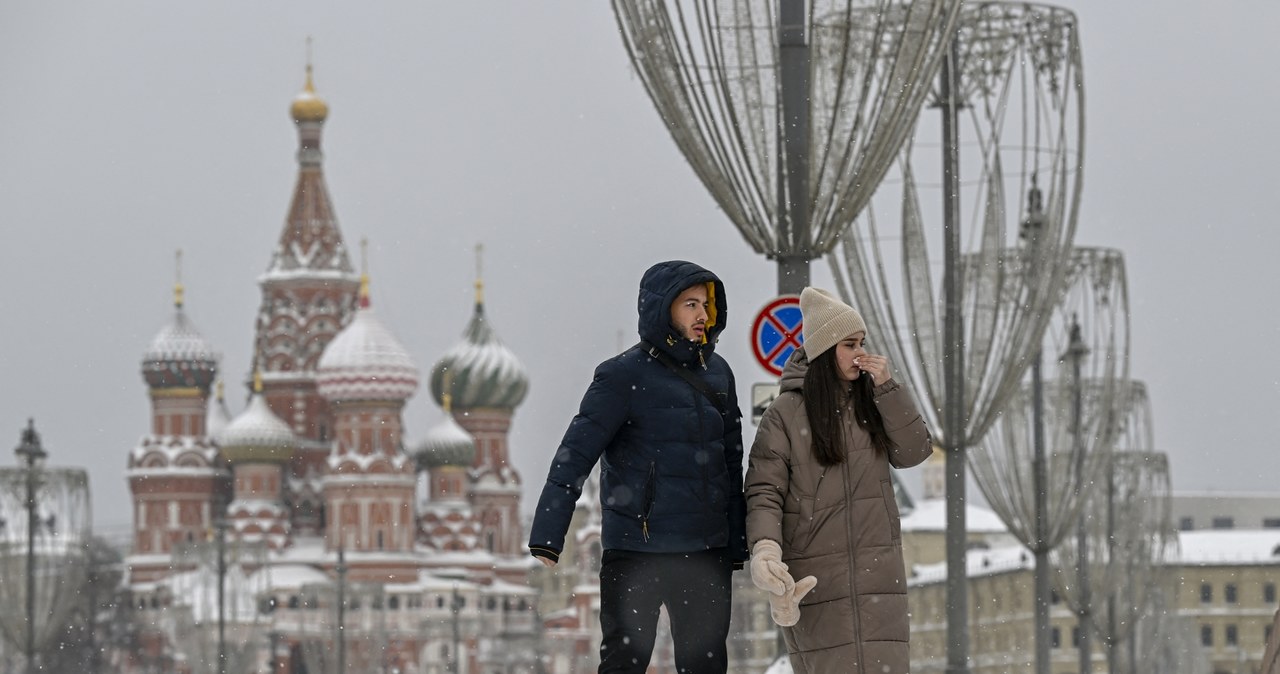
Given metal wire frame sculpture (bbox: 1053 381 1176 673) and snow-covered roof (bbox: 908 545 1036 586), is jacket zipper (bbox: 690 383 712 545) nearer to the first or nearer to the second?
metal wire frame sculpture (bbox: 1053 381 1176 673)

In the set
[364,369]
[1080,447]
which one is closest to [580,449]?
[1080,447]

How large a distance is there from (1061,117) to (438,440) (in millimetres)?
75008

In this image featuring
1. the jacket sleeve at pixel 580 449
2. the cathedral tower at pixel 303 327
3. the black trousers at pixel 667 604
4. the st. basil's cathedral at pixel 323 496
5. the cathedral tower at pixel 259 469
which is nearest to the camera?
the jacket sleeve at pixel 580 449

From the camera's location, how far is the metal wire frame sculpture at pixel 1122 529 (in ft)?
88.4

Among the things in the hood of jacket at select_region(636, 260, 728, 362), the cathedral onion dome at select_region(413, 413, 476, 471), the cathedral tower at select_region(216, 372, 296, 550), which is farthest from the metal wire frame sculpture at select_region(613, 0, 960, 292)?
the cathedral onion dome at select_region(413, 413, 476, 471)

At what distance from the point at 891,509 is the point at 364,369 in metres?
79.6

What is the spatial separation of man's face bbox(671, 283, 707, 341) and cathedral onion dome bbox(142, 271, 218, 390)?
276ft

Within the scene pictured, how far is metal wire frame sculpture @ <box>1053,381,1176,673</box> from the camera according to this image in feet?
88.4

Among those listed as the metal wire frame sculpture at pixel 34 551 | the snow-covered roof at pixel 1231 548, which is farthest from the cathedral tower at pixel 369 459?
the snow-covered roof at pixel 1231 548

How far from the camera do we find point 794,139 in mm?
9422

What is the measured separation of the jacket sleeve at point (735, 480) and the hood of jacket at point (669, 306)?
5.5 inches

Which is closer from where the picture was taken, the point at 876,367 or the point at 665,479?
the point at 876,367

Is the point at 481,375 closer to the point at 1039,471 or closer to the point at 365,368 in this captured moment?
the point at 365,368

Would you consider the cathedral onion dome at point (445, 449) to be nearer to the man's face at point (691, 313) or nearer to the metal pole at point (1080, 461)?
the metal pole at point (1080, 461)
